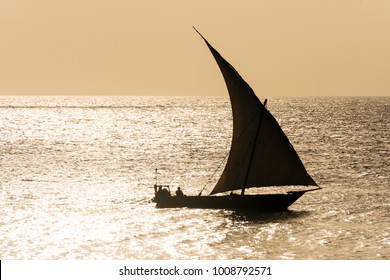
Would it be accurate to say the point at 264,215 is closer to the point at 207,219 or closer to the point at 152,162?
the point at 207,219

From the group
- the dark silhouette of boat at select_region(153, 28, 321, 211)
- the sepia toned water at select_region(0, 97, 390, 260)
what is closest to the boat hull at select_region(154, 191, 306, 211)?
the dark silhouette of boat at select_region(153, 28, 321, 211)

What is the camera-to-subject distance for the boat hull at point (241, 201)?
52.2m

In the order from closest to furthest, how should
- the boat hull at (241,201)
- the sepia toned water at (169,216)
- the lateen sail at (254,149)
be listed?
the sepia toned water at (169,216), the lateen sail at (254,149), the boat hull at (241,201)

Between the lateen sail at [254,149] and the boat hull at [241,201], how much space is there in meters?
0.79

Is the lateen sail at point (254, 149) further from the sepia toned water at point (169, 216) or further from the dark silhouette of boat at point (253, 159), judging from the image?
the sepia toned water at point (169, 216)

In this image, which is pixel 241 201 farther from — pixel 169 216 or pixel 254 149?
pixel 169 216

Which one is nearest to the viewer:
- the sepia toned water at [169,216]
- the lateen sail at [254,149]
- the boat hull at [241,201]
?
the sepia toned water at [169,216]

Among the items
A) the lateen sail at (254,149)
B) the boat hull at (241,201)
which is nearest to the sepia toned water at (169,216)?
the boat hull at (241,201)

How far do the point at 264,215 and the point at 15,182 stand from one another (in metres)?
28.9

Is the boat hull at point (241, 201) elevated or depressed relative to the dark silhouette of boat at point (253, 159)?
depressed

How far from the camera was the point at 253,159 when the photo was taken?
5153cm

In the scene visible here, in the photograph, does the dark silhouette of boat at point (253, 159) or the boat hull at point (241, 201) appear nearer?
the dark silhouette of boat at point (253, 159)

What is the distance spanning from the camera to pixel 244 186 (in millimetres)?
52094

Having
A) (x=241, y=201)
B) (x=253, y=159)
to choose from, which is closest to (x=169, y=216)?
(x=241, y=201)
